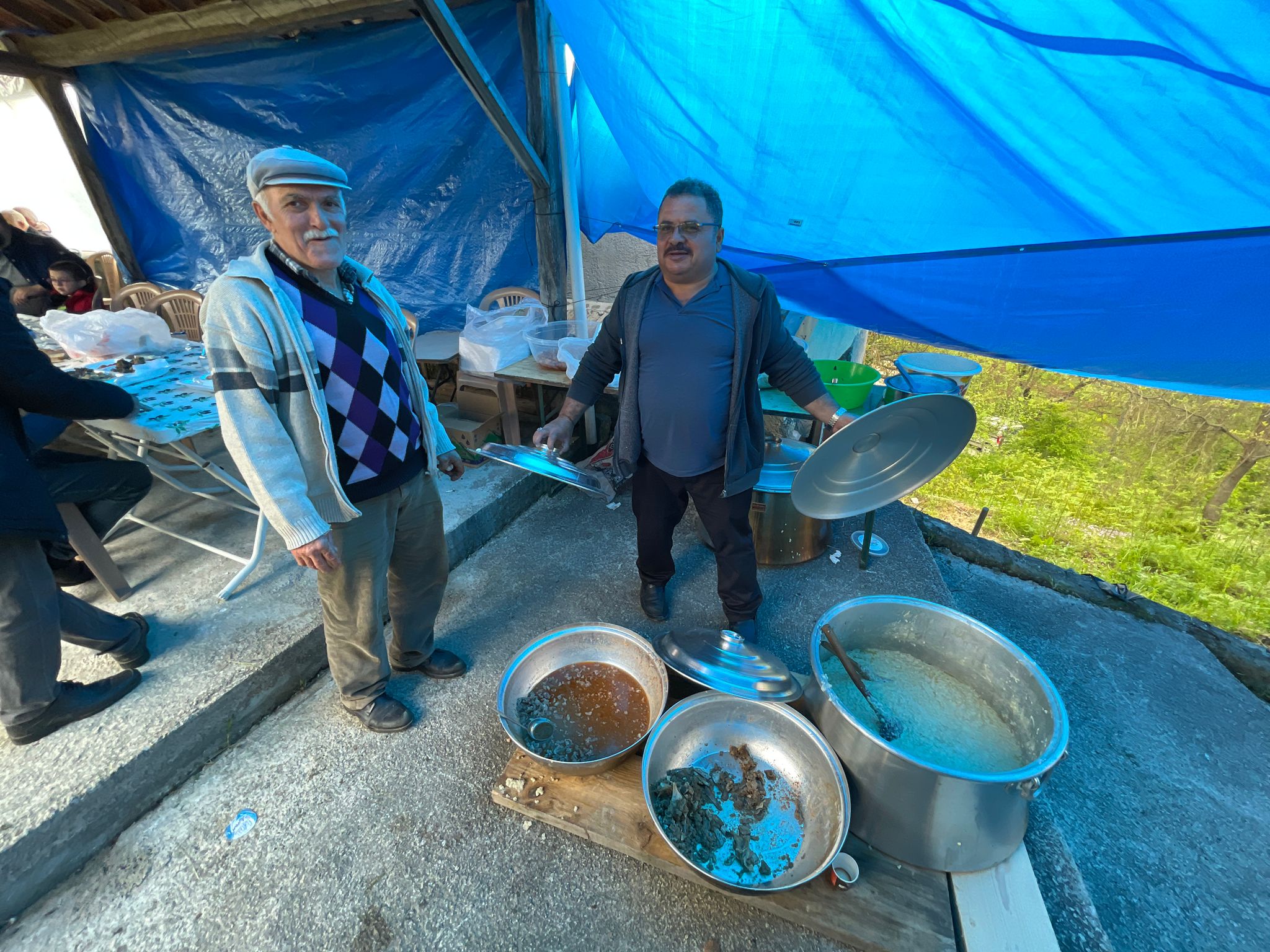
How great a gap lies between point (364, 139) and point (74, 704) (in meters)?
4.50

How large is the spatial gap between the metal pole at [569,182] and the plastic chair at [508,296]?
0.43 m

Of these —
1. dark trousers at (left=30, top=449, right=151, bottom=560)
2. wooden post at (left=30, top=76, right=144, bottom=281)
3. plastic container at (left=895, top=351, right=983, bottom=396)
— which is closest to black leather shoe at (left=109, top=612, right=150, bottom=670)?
dark trousers at (left=30, top=449, right=151, bottom=560)

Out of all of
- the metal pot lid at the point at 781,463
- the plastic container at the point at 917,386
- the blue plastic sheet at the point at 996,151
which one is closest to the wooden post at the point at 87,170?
the blue plastic sheet at the point at 996,151

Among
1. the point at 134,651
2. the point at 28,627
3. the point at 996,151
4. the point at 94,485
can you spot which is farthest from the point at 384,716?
the point at 996,151

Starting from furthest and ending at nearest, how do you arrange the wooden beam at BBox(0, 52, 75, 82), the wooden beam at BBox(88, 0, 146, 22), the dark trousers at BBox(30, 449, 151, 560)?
1. the wooden beam at BBox(0, 52, 75, 82)
2. the wooden beam at BBox(88, 0, 146, 22)
3. the dark trousers at BBox(30, 449, 151, 560)

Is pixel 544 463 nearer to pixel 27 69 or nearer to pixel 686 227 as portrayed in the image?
pixel 686 227

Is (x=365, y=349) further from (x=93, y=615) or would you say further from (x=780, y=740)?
(x=780, y=740)

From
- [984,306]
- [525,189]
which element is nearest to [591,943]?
[984,306]

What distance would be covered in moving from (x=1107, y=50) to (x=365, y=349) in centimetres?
247

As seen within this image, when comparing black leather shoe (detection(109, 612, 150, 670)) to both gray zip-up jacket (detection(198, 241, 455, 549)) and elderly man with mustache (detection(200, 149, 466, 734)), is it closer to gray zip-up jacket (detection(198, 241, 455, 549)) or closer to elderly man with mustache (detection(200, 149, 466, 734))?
elderly man with mustache (detection(200, 149, 466, 734))

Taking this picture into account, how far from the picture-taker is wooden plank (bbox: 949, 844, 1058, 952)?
155cm

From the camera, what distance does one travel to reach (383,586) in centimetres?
201

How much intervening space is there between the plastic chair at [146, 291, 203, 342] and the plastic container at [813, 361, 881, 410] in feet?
18.3

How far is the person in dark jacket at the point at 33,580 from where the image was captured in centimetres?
172
